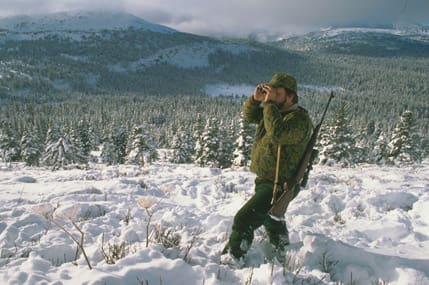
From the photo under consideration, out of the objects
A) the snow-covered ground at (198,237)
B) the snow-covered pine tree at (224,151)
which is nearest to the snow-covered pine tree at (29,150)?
the snow-covered pine tree at (224,151)

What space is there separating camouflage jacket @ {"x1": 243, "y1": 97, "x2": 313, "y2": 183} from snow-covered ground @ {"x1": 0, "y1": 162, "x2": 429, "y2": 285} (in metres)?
0.92

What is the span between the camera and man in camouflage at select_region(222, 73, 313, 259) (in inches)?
114

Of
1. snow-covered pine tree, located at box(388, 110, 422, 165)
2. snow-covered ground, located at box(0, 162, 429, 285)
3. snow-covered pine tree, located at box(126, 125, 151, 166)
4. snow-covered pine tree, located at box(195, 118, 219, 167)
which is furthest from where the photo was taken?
snow-covered pine tree, located at box(126, 125, 151, 166)

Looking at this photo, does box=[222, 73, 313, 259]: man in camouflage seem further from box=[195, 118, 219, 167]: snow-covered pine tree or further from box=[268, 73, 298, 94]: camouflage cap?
box=[195, 118, 219, 167]: snow-covered pine tree

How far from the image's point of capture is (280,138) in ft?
9.45

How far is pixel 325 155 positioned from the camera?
94.4 feet

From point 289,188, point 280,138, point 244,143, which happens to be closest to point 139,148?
point 244,143

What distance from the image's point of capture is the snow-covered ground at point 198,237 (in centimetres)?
258

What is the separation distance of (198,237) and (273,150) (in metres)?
1.48

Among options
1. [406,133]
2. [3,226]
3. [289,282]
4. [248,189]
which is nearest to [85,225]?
[3,226]

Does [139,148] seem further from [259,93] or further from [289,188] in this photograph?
[289,188]

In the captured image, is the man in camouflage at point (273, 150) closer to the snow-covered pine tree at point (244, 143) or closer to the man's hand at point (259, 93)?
the man's hand at point (259, 93)

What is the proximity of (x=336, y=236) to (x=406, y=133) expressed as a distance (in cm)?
2965

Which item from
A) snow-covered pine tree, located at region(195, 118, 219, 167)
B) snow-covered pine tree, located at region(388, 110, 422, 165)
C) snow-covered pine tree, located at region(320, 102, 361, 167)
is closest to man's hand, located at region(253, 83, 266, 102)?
snow-covered pine tree, located at region(320, 102, 361, 167)
